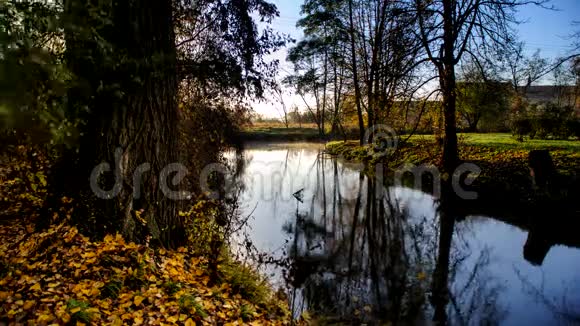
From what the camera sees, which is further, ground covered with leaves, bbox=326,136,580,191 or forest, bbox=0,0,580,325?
ground covered with leaves, bbox=326,136,580,191

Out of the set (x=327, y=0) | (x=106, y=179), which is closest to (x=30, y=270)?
(x=106, y=179)

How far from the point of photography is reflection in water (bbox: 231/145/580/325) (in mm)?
5582

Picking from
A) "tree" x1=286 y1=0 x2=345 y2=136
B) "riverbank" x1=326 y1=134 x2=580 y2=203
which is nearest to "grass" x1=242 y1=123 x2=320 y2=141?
"tree" x1=286 y1=0 x2=345 y2=136

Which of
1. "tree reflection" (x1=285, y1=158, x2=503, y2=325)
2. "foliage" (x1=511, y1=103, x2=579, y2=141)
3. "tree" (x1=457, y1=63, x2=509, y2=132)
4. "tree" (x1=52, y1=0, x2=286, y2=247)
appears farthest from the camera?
"foliage" (x1=511, y1=103, x2=579, y2=141)

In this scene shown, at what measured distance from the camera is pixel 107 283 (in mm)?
3904

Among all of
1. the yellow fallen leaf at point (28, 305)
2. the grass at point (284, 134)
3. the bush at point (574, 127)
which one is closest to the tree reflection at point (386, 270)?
the yellow fallen leaf at point (28, 305)

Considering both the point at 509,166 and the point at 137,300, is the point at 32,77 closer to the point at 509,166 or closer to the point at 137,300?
the point at 137,300

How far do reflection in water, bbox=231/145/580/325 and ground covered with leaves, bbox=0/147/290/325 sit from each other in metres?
1.40

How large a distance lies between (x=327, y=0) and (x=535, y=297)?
22.9 m

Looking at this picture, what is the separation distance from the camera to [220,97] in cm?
1116

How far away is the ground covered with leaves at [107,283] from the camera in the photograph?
3.38 m

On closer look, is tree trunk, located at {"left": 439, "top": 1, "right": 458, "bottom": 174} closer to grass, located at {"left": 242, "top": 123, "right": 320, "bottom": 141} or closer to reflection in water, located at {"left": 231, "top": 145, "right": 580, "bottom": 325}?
reflection in water, located at {"left": 231, "top": 145, "right": 580, "bottom": 325}

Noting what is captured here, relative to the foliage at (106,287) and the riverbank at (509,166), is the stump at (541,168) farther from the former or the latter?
the foliage at (106,287)

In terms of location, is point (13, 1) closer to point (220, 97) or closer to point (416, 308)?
point (416, 308)
